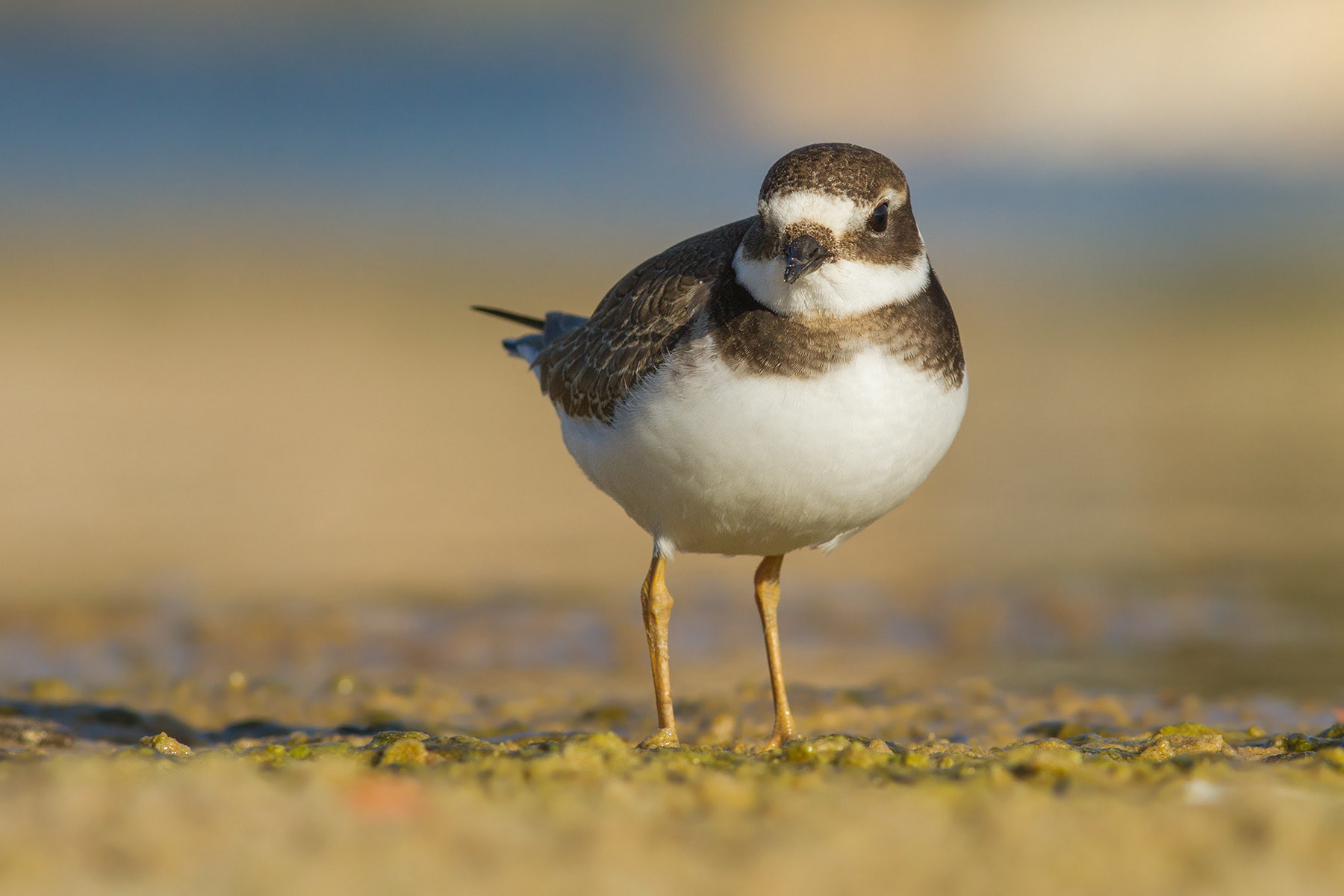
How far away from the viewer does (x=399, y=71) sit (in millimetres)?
53844

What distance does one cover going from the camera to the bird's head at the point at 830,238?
446cm

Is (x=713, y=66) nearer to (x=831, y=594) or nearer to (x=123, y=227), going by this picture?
(x=123, y=227)

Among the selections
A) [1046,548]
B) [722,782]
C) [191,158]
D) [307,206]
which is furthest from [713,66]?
[722,782]

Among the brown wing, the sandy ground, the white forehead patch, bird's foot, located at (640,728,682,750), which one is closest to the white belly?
the brown wing

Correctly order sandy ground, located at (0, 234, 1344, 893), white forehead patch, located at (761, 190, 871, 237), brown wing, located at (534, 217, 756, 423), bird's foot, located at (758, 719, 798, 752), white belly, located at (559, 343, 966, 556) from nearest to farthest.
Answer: sandy ground, located at (0, 234, 1344, 893) < white belly, located at (559, 343, 966, 556) < white forehead patch, located at (761, 190, 871, 237) < brown wing, located at (534, 217, 756, 423) < bird's foot, located at (758, 719, 798, 752)

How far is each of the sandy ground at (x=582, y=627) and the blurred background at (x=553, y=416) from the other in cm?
6

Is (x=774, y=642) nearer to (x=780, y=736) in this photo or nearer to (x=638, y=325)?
(x=780, y=736)

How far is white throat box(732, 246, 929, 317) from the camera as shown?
446 cm

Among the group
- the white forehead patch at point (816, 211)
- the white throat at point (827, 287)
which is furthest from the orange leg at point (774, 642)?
the white forehead patch at point (816, 211)

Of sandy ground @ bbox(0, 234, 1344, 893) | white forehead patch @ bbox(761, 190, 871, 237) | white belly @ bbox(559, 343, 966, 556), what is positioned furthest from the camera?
white forehead patch @ bbox(761, 190, 871, 237)

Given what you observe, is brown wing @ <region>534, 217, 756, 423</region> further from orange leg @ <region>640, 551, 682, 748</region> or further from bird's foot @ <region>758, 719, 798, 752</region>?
bird's foot @ <region>758, 719, 798, 752</region>

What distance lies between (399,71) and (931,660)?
165 feet

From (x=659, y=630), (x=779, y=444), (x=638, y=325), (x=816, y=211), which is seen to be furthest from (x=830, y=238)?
(x=659, y=630)

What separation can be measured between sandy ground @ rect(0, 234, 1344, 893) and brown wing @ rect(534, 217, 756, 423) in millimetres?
1291
